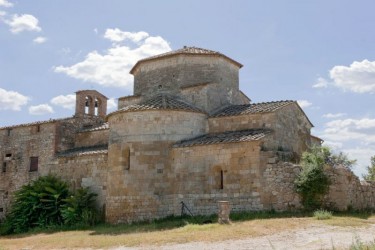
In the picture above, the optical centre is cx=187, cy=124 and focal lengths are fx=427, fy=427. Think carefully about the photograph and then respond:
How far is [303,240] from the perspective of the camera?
11.2 metres

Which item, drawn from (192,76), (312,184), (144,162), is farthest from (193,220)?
(192,76)

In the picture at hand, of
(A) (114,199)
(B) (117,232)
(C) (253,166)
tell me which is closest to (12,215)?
(A) (114,199)

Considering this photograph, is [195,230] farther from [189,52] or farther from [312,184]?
[189,52]

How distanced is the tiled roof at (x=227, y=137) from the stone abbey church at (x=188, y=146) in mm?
45

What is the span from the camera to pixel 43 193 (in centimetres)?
2205

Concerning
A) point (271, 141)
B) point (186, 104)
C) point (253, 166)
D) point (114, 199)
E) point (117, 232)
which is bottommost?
point (117, 232)

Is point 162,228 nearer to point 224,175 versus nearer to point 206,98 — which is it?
point 224,175

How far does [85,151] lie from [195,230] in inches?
436

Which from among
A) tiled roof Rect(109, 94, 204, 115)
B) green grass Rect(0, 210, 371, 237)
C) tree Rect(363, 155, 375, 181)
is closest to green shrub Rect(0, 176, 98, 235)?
green grass Rect(0, 210, 371, 237)

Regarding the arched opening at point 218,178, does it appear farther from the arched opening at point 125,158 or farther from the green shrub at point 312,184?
the arched opening at point 125,158

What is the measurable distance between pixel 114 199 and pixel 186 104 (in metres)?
5.42

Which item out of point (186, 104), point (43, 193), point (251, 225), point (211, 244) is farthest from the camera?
point (43, 193)

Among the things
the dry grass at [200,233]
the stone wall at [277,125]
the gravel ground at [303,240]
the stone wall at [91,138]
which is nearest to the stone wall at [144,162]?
the stone wall at [277,125]

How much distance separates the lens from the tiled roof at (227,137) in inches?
672
